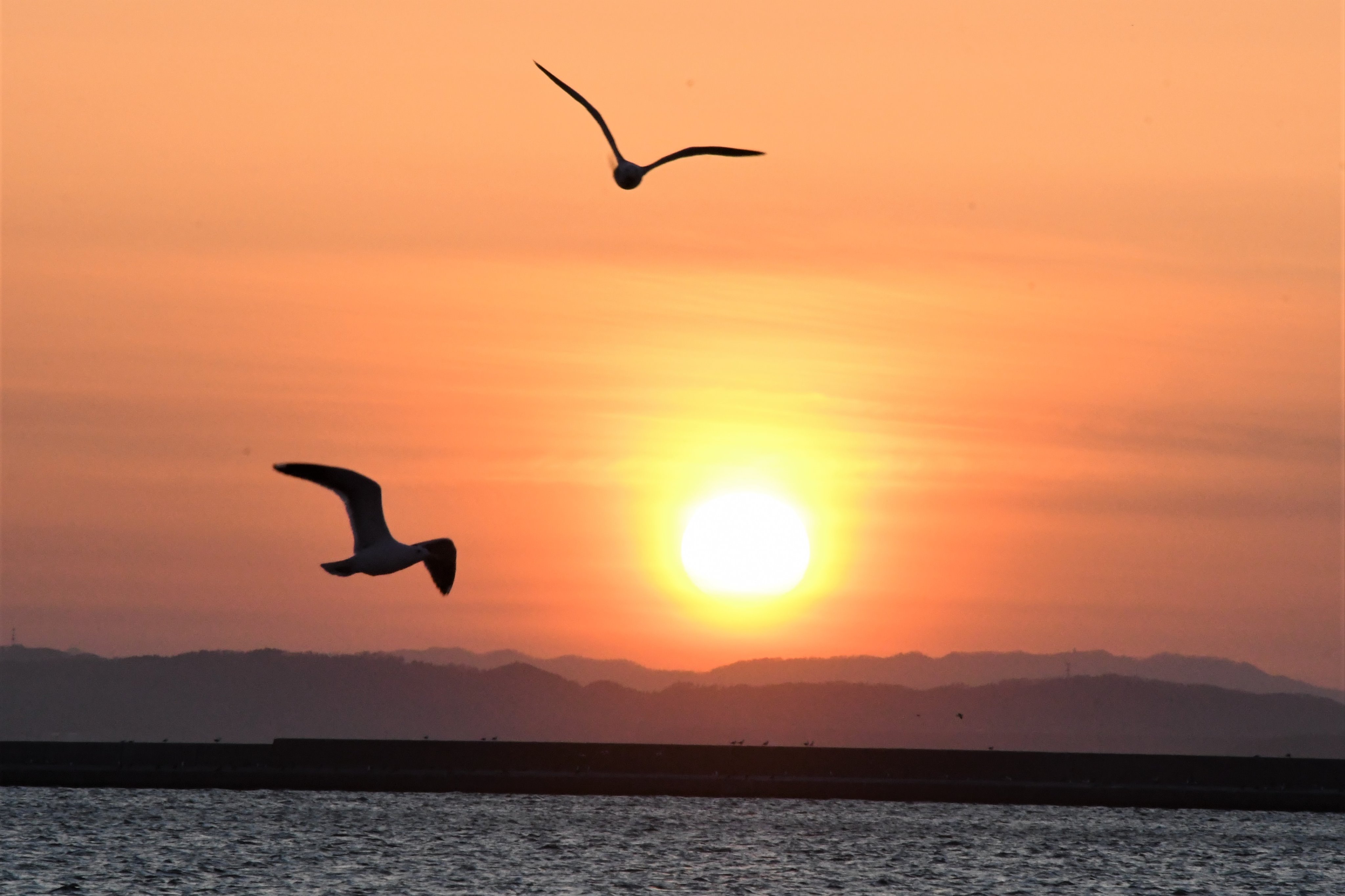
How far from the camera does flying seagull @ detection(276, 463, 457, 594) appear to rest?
2541cm

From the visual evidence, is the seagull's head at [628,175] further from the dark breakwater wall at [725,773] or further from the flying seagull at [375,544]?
the dark breakwater wall at [725,773]

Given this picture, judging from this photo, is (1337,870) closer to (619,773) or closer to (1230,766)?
(1230,766)

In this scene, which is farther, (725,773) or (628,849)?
(725,773)

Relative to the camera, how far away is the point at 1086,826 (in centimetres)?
9594

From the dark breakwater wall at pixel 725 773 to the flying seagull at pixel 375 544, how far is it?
61.4 m

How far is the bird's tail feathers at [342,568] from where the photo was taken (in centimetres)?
2448

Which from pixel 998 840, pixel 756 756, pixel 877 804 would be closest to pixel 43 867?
pixel 756 756

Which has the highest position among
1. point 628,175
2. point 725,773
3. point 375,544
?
point 628,175

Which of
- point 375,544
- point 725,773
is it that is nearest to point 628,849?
point 725,773

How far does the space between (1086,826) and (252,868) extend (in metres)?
46.0

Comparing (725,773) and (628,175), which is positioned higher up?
(628,175)

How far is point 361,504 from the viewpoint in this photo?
86.0ft

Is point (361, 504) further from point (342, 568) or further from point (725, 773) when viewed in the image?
point (725, 773)

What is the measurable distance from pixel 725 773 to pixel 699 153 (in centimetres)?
6671
